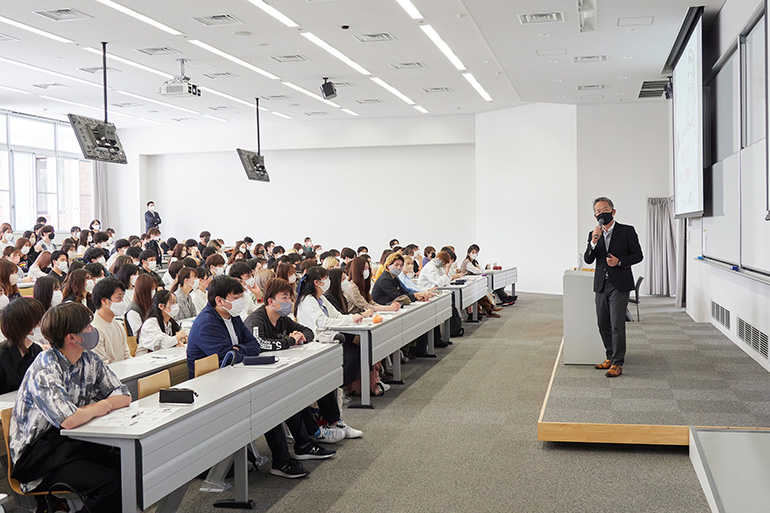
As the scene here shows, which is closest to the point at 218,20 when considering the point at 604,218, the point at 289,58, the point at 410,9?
the point at 289,58

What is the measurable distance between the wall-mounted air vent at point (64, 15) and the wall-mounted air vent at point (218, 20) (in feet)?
4.81

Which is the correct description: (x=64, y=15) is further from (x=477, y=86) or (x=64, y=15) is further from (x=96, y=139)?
(x=477, y=86)

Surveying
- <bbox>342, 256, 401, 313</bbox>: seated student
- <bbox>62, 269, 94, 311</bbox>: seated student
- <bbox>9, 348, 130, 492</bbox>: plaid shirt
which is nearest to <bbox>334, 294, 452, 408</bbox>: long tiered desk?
<bbox>342, 256, 401, 313</bbox>: seated student

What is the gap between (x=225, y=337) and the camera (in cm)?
486

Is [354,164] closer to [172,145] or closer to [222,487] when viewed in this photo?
[172,145]

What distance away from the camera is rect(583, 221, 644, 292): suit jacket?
6.45 metres

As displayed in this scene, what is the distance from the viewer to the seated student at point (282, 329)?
5320 millimetres

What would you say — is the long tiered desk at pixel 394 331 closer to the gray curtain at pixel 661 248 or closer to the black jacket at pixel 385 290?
the black jacket at pixel 385 290

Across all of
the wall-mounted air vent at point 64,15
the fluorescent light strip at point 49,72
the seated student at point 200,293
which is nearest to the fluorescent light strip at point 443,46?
the wall-mounted air vent at point 64,15

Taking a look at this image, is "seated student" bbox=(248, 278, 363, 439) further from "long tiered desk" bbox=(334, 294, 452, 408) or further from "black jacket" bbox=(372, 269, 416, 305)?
"black jacket" bbox=(372, 269, 416, 305)

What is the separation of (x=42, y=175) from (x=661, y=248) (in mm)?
15377

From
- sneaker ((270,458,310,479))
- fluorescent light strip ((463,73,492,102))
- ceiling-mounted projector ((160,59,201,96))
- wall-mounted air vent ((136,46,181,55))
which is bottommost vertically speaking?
sneaker ((270,458,310,479))

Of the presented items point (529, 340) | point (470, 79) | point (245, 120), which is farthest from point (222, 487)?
point (245, 120)

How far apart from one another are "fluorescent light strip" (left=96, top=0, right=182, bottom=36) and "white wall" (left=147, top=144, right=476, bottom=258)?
1032cm
